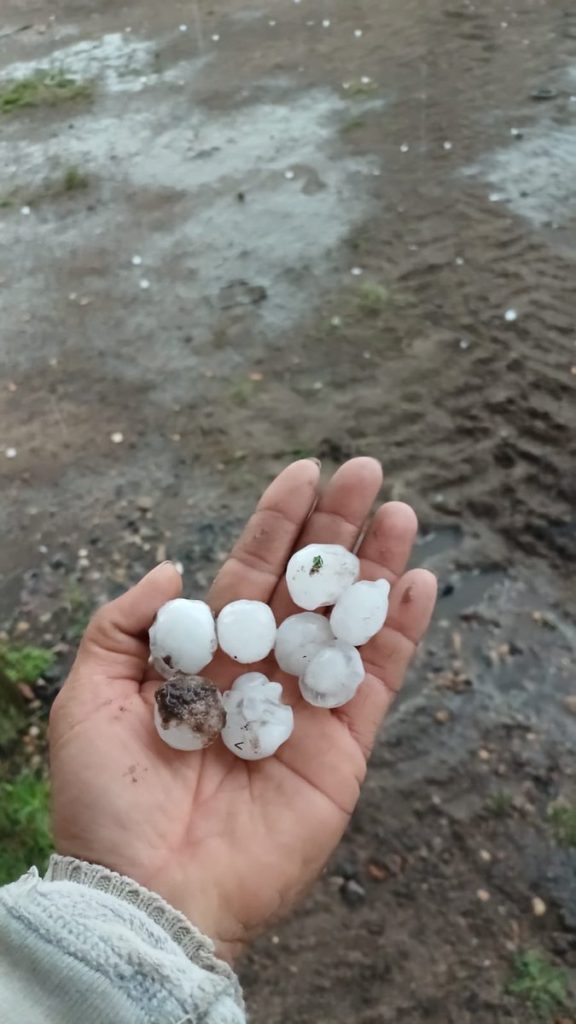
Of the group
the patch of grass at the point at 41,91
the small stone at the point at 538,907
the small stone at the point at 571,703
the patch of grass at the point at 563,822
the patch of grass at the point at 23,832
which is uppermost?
the patch of grass at the point at 41,91

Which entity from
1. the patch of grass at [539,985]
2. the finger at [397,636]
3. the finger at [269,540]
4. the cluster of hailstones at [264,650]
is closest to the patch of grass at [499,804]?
the patch of grass at [539,985]

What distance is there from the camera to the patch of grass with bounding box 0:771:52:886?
2.09m

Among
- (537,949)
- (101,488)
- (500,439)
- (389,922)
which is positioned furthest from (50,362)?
(537,949)

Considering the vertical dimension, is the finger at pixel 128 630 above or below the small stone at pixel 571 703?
above

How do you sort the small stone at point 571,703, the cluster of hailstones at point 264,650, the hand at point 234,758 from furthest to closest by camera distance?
1. the small stone at point 571,703
2. the cluster of hailstones at point 264,650
3. the hand at point 234,758

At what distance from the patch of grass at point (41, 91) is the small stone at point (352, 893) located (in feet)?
14.5

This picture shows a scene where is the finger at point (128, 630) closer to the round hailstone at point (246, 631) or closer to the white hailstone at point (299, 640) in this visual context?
the round hailstone at point (246, 631)

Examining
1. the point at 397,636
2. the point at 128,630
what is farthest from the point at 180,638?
the point at 397,636

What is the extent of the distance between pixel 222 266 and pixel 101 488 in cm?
124

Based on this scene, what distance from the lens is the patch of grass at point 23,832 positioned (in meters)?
2.09

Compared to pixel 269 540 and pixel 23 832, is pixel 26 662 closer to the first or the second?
pixel 23 832

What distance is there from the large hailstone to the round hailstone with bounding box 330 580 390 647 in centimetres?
17

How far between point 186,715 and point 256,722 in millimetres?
133

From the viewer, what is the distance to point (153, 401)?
312cm
